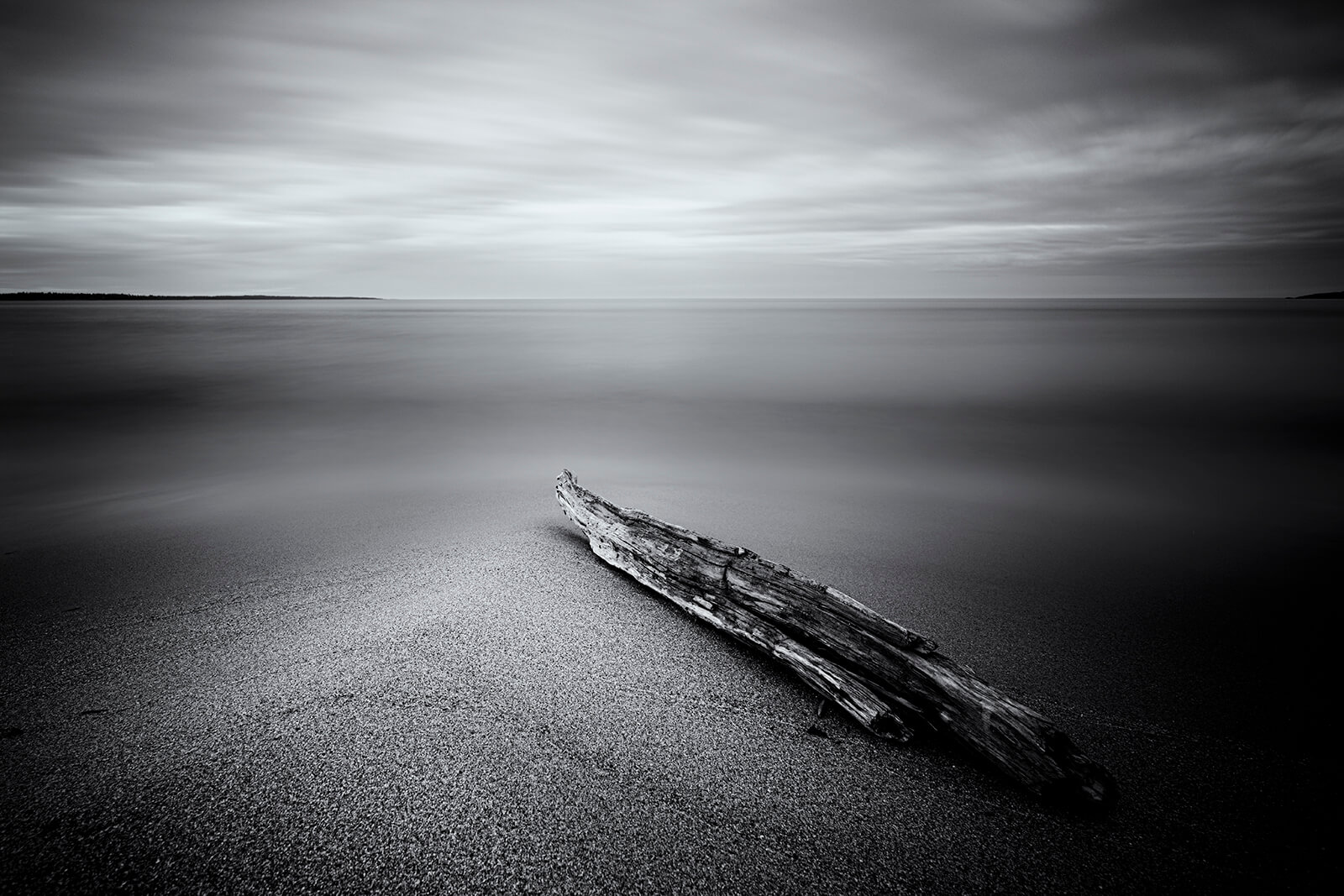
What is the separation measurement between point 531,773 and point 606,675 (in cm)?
79

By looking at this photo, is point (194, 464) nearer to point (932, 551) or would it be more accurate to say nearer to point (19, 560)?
point (19, 560)

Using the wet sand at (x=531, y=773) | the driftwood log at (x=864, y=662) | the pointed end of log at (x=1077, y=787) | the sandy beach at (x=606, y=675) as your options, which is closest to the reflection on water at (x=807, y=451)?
the sandy beach at (x=606, y=675)

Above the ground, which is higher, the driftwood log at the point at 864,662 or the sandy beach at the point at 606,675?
the driftwood log at the point at 864,662

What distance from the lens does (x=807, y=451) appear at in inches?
406

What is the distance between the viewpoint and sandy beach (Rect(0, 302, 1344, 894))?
237cm

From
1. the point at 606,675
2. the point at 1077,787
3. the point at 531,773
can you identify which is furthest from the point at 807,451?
the point at 531,773

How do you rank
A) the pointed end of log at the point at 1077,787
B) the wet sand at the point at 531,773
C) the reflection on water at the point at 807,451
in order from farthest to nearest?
the reflection on water at the point at 807,451
the pointed end of log at the point at 1077,787
the wet sand at the point at 531,773

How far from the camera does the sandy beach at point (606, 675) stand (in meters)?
2.37

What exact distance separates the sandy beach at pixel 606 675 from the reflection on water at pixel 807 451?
0.09 m

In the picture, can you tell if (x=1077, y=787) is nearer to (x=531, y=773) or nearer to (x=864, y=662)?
(x=864, y=662)

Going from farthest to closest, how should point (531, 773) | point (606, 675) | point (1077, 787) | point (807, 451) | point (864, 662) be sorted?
point (807, 451) < point (606, 675) < point (864, 662) < point (531, 773) < point (1077, 787)

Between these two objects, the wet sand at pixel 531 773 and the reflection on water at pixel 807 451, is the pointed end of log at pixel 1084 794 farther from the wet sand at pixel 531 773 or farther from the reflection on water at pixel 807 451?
the reflection on water at pixel 807 451

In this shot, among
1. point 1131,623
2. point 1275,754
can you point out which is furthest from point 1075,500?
point 1275,754

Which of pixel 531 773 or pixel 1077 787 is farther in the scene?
pixel 531 773
